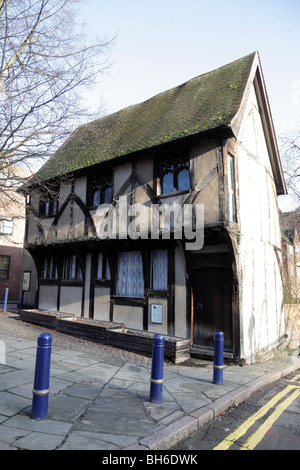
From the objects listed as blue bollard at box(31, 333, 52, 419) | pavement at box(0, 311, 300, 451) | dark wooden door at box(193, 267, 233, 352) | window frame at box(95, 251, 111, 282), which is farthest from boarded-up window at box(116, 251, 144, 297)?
blue bollard at box(31, 333, 52, 419)

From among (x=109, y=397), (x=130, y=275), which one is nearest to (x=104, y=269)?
(x=130, y=275)

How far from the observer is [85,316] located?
1123cm

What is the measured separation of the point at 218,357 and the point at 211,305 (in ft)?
8.80

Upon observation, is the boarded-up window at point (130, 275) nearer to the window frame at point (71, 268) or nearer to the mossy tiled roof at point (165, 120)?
the window frame at point (71, 268)

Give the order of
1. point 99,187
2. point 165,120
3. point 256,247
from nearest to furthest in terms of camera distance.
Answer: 1. point 256,247
2. point 165,120
3. point 99,187

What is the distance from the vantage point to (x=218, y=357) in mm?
6051

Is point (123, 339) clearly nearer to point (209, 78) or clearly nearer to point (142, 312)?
point (142, 312)

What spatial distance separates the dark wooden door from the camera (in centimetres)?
840

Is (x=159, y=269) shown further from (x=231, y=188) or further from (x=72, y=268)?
(x=72, y=268)

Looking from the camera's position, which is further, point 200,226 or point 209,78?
point 209,78

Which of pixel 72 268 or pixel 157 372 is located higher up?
pixel 72 268

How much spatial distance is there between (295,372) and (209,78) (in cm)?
1038

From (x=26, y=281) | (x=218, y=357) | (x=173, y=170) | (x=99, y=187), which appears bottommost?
(x=218, y=357)

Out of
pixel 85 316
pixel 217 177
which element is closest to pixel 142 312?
pixel 85 316
